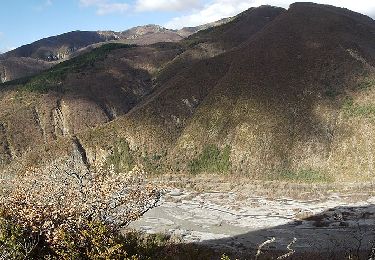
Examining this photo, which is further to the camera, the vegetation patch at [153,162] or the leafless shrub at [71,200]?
the vegetation patch at [153,162]

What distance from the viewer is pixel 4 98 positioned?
12888 centimetres

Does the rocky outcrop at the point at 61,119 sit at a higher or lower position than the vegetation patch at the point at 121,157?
higher

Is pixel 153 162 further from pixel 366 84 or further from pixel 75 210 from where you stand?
pixel 75 210

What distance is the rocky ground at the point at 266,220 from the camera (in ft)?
169

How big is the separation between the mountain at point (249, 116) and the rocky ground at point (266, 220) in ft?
27.8

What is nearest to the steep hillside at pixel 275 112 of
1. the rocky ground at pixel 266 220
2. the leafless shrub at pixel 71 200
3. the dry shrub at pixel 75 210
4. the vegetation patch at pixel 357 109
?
the vegetation patch at pixel 357 109

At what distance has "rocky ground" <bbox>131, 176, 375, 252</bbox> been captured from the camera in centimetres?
5153

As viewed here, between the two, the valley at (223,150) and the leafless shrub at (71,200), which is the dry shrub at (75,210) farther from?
the valley at (223,150)

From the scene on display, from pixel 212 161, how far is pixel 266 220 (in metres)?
24.4

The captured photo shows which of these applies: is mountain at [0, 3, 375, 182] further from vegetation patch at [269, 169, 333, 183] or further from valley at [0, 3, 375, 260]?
valley at [0, 3, 375, 260]

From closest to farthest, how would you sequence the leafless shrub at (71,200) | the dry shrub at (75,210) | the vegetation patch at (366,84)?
the dry shrub at (75,210) → the leafless shrub at (71,200) → the vegetation patch at (366,84)

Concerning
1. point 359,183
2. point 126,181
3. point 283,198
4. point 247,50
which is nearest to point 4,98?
point 247,50

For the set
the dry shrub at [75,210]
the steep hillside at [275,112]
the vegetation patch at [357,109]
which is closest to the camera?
the dry shrub at [75,210]

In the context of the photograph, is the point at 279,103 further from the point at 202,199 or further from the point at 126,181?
the point at 126,181
